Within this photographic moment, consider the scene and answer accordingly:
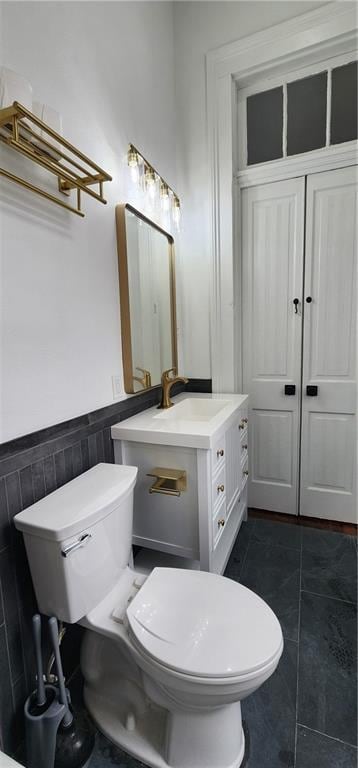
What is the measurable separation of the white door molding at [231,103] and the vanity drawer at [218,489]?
2.51ft

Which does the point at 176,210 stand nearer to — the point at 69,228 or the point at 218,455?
the point at 69,228

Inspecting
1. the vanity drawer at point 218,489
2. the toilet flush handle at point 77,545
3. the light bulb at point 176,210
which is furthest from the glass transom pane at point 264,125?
the toilet flush handle at point 77,545

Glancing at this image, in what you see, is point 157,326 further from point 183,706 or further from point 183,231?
point 183,706

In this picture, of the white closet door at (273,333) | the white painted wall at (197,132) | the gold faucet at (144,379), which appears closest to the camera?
the gold faucet at (144,379)

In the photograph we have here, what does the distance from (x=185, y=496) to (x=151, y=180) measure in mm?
1479

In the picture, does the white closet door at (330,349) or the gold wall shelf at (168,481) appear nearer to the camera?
the gold wall shelf at (168,481)

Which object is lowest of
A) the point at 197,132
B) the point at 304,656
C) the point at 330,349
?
the point at 304,656

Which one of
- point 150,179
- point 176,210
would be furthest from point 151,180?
point 176,210

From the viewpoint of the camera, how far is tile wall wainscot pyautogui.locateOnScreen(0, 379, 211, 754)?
0.94 meters

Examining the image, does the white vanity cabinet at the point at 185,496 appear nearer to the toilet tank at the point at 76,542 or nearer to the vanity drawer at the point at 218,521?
the vanity drawer at the point at 218,521

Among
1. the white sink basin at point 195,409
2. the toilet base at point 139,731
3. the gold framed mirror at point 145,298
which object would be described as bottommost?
the toilet base at point 139,731

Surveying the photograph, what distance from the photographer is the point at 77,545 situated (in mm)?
911

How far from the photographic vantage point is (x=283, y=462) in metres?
2.22

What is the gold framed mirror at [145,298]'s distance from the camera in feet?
4.89
